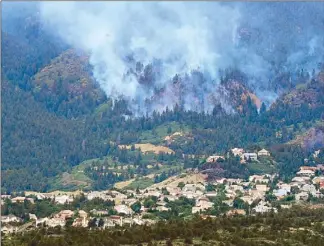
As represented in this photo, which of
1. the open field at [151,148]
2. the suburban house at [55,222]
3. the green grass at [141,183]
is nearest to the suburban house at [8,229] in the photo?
the suburban house at [55,222]

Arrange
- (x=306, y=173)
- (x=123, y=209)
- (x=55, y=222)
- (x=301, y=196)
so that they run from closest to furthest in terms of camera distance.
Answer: (x=55, y=222), (x=123, y=209), (x=301, y=196), (x=306, y=173)

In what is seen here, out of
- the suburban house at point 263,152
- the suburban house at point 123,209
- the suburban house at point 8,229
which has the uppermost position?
the suburban house at point 263,152

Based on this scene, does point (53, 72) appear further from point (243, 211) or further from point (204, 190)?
point (243, 211)

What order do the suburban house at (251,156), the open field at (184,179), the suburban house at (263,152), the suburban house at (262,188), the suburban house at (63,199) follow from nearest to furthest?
the suburban house at (63,199), the suburban house at (262,188), the open field at (184,179), the suburban house at (251,156), the suburban house at (263,152)

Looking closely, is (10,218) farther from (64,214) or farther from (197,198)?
(197,198)

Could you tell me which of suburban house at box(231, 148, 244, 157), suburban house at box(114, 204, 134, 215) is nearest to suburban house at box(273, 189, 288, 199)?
suburban house at box(114, 204, 134, 215)

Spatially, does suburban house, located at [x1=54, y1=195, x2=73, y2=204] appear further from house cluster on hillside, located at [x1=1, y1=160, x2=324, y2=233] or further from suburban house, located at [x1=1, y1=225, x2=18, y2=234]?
suburban house, located at [x1=1, y1=225, x2=18, y2=234]

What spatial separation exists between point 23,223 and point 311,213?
24974 mm

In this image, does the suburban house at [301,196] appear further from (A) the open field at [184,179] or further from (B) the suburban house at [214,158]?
(B) the suburban house at [214,158]

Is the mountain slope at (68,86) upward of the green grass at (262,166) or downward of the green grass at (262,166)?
upward

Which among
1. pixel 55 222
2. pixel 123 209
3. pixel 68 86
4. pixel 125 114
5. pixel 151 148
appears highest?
pixel 68 86

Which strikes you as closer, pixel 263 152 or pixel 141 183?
pixel 141 183

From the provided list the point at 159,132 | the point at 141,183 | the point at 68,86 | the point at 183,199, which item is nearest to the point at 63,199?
the point at 183,199

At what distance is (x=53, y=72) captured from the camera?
7382 inches
